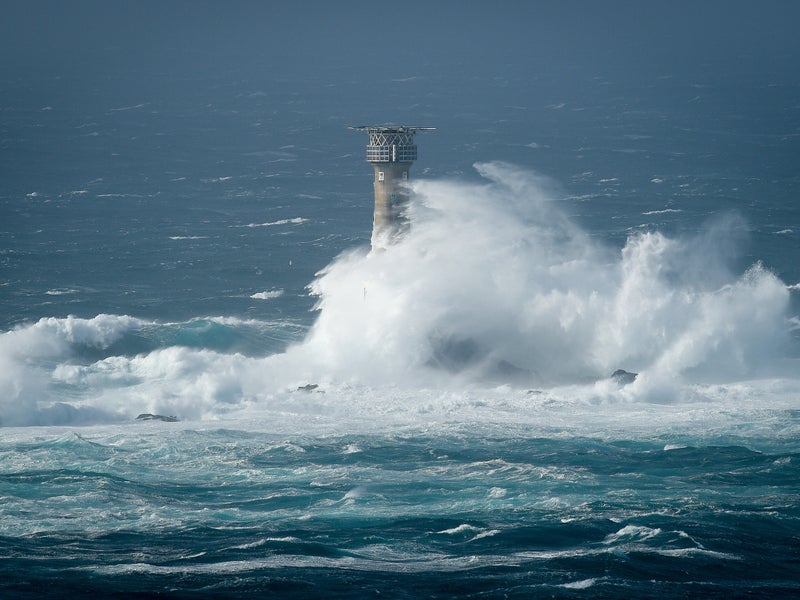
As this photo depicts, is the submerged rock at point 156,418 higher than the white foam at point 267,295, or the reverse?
the white foam at point 267,295

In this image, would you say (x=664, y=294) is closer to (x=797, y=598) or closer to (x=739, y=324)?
(x=739, y=324)

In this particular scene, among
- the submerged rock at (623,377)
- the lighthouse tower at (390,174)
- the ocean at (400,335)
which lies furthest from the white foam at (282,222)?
the submerged rock at (623,377)

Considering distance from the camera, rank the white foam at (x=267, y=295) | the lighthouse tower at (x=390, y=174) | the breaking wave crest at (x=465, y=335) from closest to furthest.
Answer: the breaking wave crest at (x=465, y=335) → the lighthouse tower at (x=390, y=174) → the white foam at (x=267, y=295)

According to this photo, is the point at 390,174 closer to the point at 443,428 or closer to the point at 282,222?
the point at 443,428

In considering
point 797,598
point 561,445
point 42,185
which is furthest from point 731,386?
point 42,185

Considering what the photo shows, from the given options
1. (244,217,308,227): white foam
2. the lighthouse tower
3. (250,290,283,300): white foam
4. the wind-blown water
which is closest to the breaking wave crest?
the wind-blown water

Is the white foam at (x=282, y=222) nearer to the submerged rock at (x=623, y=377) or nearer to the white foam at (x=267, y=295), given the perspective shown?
the white foam at (x=267, y=295)
